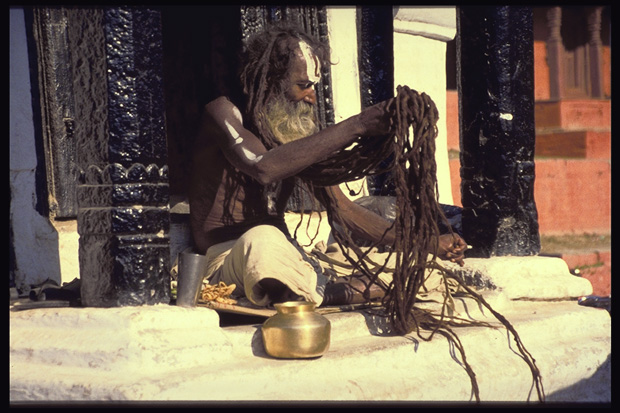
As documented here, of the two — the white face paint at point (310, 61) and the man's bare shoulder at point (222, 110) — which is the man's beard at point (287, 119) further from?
the man's bare shoulder at point (222, 110)

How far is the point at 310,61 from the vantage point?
5.27 metres

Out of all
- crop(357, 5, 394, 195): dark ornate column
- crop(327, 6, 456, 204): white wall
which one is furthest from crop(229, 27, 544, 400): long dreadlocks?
crop(357, 5, 394, 195): dark ornate column

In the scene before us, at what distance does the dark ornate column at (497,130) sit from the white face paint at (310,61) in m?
1.15

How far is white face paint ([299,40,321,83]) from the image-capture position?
526 centimetres

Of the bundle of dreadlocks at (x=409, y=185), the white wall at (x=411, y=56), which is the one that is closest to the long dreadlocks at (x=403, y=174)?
the bundle of dreadlocks at (x=409, y=185)

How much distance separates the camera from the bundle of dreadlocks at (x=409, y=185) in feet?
14.6

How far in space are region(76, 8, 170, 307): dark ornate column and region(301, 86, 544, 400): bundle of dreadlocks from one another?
94 centimetres

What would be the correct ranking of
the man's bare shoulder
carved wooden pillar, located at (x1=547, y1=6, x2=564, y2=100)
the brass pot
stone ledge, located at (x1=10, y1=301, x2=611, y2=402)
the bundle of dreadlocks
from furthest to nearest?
1. carved wooden pillar, located at (x1=547, y1=6, x2=564, y2=100)
2. the man's bare shoulder
3. the bundle of dreadlocks
4. the brass pot
5. stone ledge, located at (x1=10, y1=301, x2=611, y2=402)

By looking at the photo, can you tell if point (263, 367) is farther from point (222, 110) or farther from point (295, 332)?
point (222, 110)

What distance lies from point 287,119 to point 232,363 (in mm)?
1618

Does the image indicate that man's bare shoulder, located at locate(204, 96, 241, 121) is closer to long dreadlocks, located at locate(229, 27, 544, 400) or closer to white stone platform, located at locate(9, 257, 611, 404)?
long dreadlocks, located at locate(229, 27, 544, 400)

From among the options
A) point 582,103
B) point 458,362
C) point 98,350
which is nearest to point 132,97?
point 98,350

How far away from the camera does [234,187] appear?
17.0 feet

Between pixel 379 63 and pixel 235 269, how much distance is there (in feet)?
9.32
